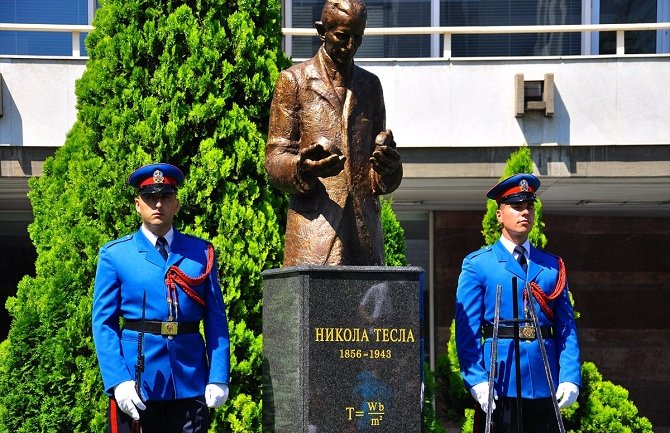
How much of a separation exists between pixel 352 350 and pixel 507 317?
2.68 feet

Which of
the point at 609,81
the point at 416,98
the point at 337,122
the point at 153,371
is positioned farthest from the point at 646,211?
the point at 153,371

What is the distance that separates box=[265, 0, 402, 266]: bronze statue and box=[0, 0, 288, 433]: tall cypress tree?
4.39 feet

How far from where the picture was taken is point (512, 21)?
442 inches

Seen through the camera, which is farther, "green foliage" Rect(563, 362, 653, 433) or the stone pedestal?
"green foliage" Rect(563, 362, 653, 433)

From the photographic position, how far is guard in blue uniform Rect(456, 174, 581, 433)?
5297mm

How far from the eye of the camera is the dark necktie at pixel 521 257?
18.0 ft

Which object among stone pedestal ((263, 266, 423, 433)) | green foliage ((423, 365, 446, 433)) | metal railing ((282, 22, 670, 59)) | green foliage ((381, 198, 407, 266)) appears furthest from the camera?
metal railing ((282, 22, 670, 59))

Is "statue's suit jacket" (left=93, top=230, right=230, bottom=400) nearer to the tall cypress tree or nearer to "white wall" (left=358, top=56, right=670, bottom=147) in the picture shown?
the tall cypress tree

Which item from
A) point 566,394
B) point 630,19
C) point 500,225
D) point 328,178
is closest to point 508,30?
point 630,19

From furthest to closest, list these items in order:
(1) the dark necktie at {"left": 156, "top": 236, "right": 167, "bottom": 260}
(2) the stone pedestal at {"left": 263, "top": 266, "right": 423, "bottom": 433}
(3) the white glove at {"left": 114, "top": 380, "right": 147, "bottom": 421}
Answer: (1) the dark necktie at {"left": 156, "top": 236, "right": 167, "bottom": 260} < (2) the stone pedestal at {"left": 263, "top": 266, "right": 423, "bottom": 433} < (3) the white glove at {"left": 114, "top": 380, "right": 147, "bottom": 421}

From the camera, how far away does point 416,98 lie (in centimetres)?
998

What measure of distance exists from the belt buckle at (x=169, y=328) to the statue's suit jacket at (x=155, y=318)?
27mm

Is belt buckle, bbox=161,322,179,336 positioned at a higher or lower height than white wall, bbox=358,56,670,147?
lower

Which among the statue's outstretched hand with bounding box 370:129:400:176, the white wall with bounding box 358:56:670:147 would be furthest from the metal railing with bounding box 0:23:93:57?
the statue's outstretched hand with bounding box 370:129:400:176
